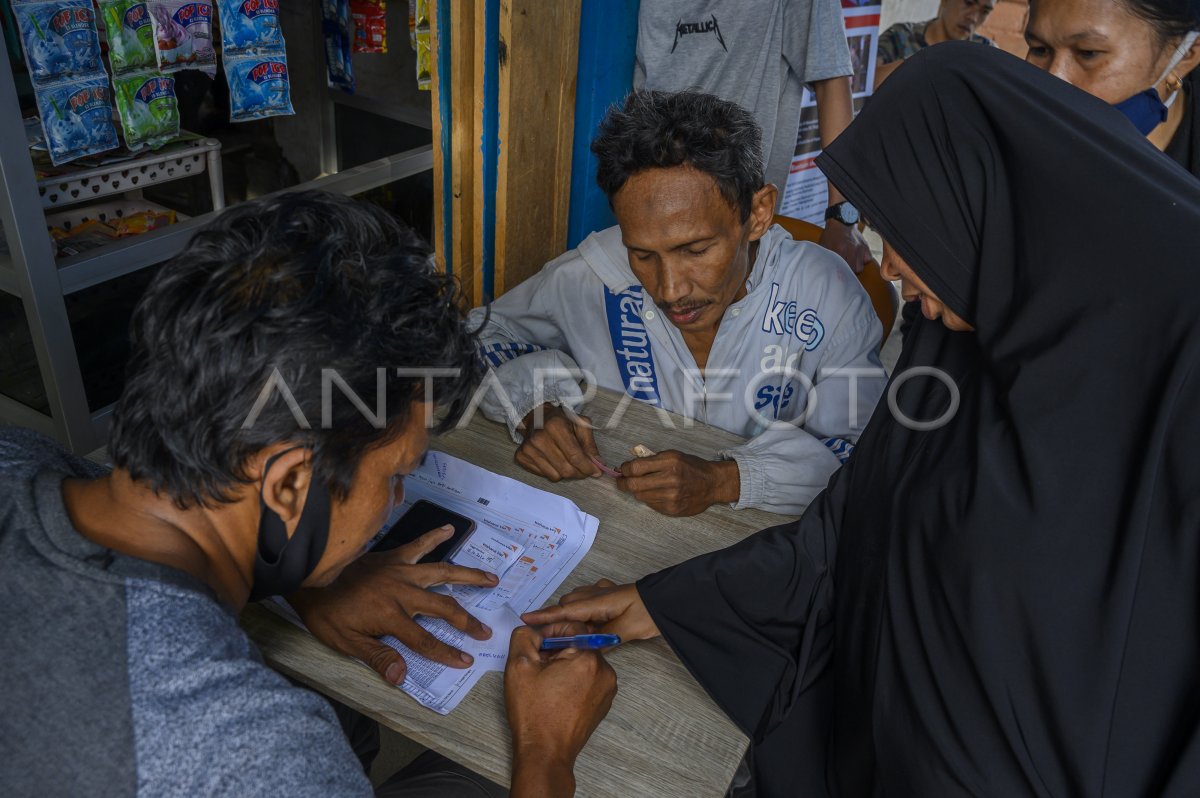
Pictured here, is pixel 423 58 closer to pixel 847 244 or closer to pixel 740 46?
pixel 740 46

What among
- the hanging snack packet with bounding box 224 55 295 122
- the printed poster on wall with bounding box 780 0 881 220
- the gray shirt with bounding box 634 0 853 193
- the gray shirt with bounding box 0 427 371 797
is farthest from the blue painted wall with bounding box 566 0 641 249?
the gray shirt with bounding box 0 427 371 797

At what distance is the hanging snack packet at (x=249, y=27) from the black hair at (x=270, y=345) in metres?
1.93

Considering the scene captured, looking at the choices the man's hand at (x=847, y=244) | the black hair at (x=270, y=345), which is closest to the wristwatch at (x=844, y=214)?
the man's hand at (x=847, y=244)

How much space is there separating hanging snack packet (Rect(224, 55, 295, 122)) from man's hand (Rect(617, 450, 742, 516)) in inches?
71.5

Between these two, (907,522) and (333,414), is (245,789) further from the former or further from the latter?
(907,522)

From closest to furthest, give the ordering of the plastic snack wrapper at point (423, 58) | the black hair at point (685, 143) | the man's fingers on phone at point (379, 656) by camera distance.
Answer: the man's fingers on phone at point (379, 656) < the black hair at point (685, 143) < the plastic snack wrapper at point (423, 58)

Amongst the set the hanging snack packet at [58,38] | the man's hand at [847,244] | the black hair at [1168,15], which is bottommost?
the man's hand at [847,244]

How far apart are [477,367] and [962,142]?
2.16ft

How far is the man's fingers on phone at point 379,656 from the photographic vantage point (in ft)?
3.85

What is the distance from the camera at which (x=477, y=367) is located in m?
1.10

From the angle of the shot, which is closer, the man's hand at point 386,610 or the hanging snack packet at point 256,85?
the man's hand at point 386,610

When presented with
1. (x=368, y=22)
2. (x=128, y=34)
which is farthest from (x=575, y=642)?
(x=368, y=22)

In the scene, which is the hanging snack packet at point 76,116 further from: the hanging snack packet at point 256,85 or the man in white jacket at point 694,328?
the man in white jacket at point 694,328

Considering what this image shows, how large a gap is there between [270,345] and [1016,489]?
871mm
